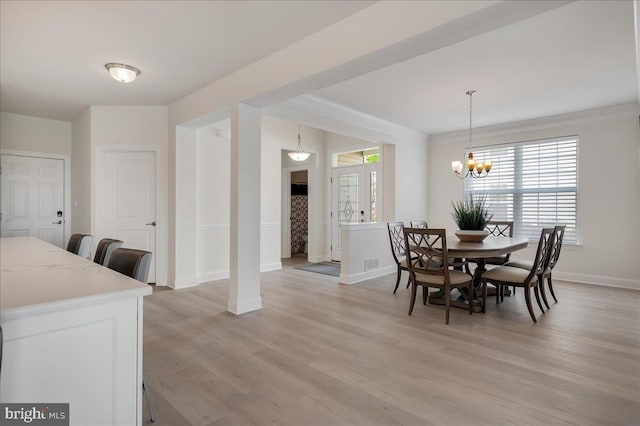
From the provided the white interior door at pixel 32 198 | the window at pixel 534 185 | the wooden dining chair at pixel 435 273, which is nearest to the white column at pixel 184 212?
the white interior door at pixel 32 198

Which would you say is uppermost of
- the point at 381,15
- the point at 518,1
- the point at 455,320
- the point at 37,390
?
the point at 381,15

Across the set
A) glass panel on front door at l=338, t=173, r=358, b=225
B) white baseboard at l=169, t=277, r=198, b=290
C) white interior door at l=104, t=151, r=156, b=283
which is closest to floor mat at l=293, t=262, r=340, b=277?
glass panel on front door at l=338, t=173, r=358, b=225

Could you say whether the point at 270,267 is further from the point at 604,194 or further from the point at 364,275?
the point at 604,194

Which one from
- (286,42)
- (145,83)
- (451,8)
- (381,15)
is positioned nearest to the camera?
(451,8)

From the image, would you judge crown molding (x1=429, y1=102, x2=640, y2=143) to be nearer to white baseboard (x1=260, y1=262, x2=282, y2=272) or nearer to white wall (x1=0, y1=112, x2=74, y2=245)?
white baseboard (x1=260, y1=262, x2=282, y2=272)

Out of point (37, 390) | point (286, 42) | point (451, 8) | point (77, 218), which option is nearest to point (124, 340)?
point (37, 390)

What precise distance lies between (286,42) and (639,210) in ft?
17.6

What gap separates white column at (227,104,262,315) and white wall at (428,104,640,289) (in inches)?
186

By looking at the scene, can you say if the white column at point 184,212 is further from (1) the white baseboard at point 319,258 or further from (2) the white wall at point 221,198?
(1) the white baseboard at point 319,258

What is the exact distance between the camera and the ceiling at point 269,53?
259cm

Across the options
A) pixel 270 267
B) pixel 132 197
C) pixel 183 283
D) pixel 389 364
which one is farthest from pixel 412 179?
pixel 132 197

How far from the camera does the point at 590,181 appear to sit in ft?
17.0

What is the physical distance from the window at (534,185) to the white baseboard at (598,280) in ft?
1.76

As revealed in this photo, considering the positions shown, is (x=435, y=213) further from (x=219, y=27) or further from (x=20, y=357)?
(x=20, y=357)
